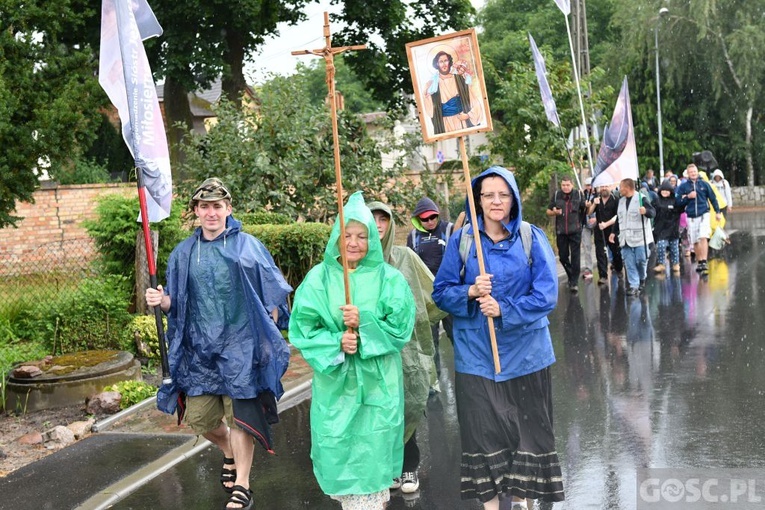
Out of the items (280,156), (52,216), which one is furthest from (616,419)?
(52,216)

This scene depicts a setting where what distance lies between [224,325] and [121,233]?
504 centimetres

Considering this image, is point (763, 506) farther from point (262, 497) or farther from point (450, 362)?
point (450, 362)

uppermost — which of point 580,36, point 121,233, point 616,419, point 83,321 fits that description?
point 580,36

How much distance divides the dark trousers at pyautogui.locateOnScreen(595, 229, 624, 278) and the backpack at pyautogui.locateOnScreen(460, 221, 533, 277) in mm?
11542

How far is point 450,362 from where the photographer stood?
10.2 meters

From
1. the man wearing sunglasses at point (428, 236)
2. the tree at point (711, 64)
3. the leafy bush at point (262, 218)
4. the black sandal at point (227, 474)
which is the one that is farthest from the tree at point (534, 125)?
the tree at point (711, 64)

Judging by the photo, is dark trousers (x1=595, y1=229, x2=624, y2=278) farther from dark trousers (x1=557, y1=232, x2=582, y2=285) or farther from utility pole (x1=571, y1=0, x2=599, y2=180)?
utility pole (x1=571, y1=0, x2=599, y2=180)

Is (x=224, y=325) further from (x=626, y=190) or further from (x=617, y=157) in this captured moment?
(x=617, y=157)

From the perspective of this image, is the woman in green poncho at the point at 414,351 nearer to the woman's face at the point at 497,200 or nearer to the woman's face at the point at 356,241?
the woman's face at the point at 356,241

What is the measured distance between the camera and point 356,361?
16.3 ft

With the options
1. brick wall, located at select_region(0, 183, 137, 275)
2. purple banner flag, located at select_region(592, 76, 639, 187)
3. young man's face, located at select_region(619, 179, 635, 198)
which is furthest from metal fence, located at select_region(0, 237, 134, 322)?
brick wall, located at select_region(0, 183, 137, 275)

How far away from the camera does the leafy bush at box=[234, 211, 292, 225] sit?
12945 millimetres

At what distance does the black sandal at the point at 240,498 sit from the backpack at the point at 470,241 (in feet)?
6.11

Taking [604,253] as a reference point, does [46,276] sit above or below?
above
